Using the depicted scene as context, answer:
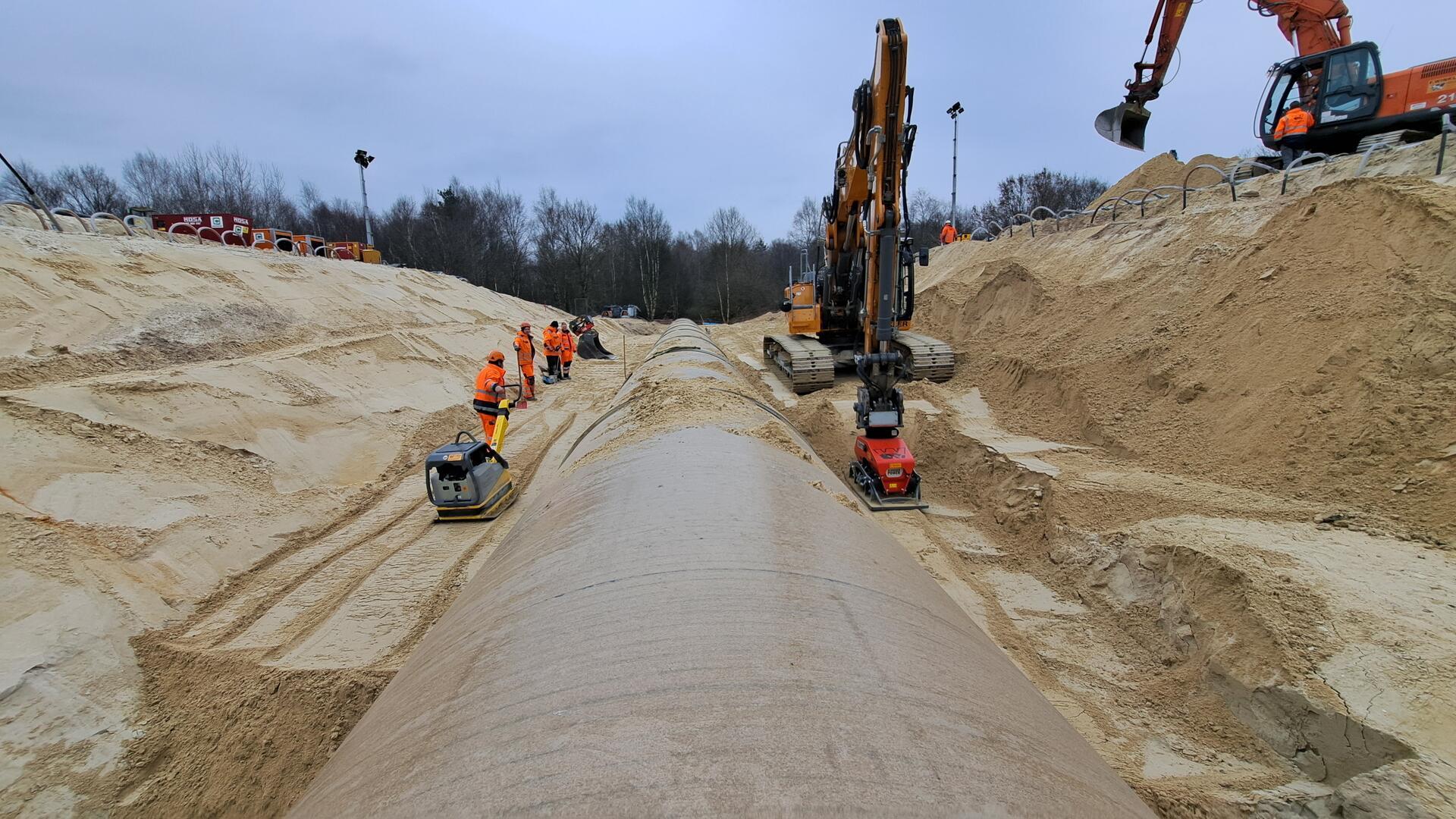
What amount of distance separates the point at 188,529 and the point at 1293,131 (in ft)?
50.7

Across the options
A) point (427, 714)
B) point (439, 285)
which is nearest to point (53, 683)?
point (427, 714)

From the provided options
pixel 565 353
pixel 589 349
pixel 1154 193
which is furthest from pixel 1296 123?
pixel 589 349

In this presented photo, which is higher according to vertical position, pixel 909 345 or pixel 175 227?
pixel 175 227

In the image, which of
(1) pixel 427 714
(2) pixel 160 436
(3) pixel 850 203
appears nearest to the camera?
(1) pixel 427 714

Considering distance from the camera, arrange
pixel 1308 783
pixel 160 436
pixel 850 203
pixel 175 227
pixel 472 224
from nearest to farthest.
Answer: pixel 1308 783
pixel 160 436
pixel 850 203
pixel 175 227
pixel 472 224

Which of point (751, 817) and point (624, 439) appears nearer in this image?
point (751, 817)

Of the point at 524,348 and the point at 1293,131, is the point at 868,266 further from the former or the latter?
the point at 1293,131

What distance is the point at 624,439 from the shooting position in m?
3.98

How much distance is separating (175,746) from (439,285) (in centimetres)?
1874

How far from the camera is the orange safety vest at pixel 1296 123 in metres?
9.87

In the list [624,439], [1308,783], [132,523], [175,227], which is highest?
[175,227]

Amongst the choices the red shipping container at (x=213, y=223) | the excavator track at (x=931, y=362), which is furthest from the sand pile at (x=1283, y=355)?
the red shipping container at (x=213, y=223)

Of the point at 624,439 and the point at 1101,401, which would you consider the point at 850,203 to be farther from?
the point at 624,439

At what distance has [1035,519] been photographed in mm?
5324
